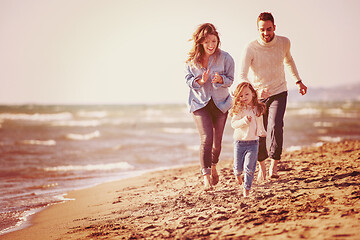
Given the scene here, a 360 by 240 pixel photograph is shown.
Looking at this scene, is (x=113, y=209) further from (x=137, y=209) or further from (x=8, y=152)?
(x=8, y=152)

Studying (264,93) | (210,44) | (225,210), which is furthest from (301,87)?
(225,210)

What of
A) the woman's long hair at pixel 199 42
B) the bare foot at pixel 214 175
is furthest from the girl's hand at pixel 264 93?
the bare foot at pixel 214 175

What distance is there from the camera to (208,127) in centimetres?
461

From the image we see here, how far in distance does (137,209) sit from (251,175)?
143 cm

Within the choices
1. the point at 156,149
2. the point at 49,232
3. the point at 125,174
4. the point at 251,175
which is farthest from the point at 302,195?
the point at 156,149

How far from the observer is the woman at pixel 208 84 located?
4531 mm

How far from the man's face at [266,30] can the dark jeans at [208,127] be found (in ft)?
3.49

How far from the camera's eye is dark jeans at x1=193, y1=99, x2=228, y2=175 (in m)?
4.61

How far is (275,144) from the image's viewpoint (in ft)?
16.3

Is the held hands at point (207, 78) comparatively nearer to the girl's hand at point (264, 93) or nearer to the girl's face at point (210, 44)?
the girl's face at point (210, 44)

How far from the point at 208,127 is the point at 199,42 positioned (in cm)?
105

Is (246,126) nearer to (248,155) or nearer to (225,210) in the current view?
(248,155)

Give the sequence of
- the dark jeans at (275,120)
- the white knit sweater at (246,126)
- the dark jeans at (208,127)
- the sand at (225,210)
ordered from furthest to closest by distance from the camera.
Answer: the dark jeans at (275,120) < the dark jeans at (208,127) < the white knit sweater at (246,126) < the sand at (225,210)

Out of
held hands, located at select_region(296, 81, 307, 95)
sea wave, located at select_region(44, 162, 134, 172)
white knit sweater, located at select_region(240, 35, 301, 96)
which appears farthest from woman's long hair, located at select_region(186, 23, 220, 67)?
sea wave, located at select_region(44, 162, 134, 172)
